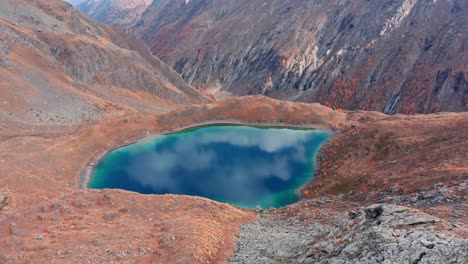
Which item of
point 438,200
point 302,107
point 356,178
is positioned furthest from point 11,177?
point 302,107

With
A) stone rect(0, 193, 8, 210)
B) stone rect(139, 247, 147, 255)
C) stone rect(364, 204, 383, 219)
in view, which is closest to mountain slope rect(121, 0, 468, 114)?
stone rect(364, 204, 383, 219)

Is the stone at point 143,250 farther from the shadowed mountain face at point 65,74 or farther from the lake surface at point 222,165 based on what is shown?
the shadowed mountain face at point 65,74

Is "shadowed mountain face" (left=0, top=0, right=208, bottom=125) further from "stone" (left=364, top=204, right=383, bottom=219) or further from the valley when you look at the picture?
"stone" (left=364, top=204, right=383, bottom=219)

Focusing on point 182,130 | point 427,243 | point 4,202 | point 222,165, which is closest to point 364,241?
point 427,243

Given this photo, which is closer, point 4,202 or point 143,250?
point 143,250

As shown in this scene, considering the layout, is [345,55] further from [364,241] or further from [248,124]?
[364,241]

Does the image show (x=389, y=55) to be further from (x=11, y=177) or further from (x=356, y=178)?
(x=11, y=177)

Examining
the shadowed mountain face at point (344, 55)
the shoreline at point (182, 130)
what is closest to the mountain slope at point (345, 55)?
the shadowed mountain face at point (344, 55)
